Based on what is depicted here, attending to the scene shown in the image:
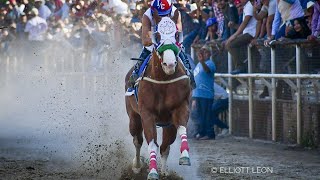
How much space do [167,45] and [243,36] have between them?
6347 millimetres

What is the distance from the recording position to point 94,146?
14.3 meters

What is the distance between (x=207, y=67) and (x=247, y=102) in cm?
97

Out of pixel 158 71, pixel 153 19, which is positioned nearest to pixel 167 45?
pixel 158 71

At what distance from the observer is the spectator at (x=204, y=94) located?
16406 millimetres

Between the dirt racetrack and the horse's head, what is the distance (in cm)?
153

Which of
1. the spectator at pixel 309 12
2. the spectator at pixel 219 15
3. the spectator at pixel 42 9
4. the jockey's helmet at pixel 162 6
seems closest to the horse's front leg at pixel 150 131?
the jockey's helmet at pixel 162 6

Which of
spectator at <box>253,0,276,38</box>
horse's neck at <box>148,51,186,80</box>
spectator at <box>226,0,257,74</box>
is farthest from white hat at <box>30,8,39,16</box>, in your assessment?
horse's neck at <box>148,51,186,80</box>

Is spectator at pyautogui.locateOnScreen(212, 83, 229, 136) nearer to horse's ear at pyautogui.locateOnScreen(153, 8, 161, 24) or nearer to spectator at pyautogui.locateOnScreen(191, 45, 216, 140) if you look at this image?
spectator at pyautogui.locateOnScreen(191, 45, 216, 140)

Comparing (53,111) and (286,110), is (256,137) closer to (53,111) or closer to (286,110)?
(286,110)

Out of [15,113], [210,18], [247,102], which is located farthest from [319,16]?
[15,113]

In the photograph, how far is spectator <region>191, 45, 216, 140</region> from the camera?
646 inches

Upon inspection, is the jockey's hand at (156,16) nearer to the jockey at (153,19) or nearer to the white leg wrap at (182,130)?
the jockey at (153,19)

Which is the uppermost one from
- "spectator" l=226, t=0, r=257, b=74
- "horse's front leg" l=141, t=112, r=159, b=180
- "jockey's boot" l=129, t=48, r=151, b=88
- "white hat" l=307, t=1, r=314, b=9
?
"white hat" l=307, t=1, r=314, b=9

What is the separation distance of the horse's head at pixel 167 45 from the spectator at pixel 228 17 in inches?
264
